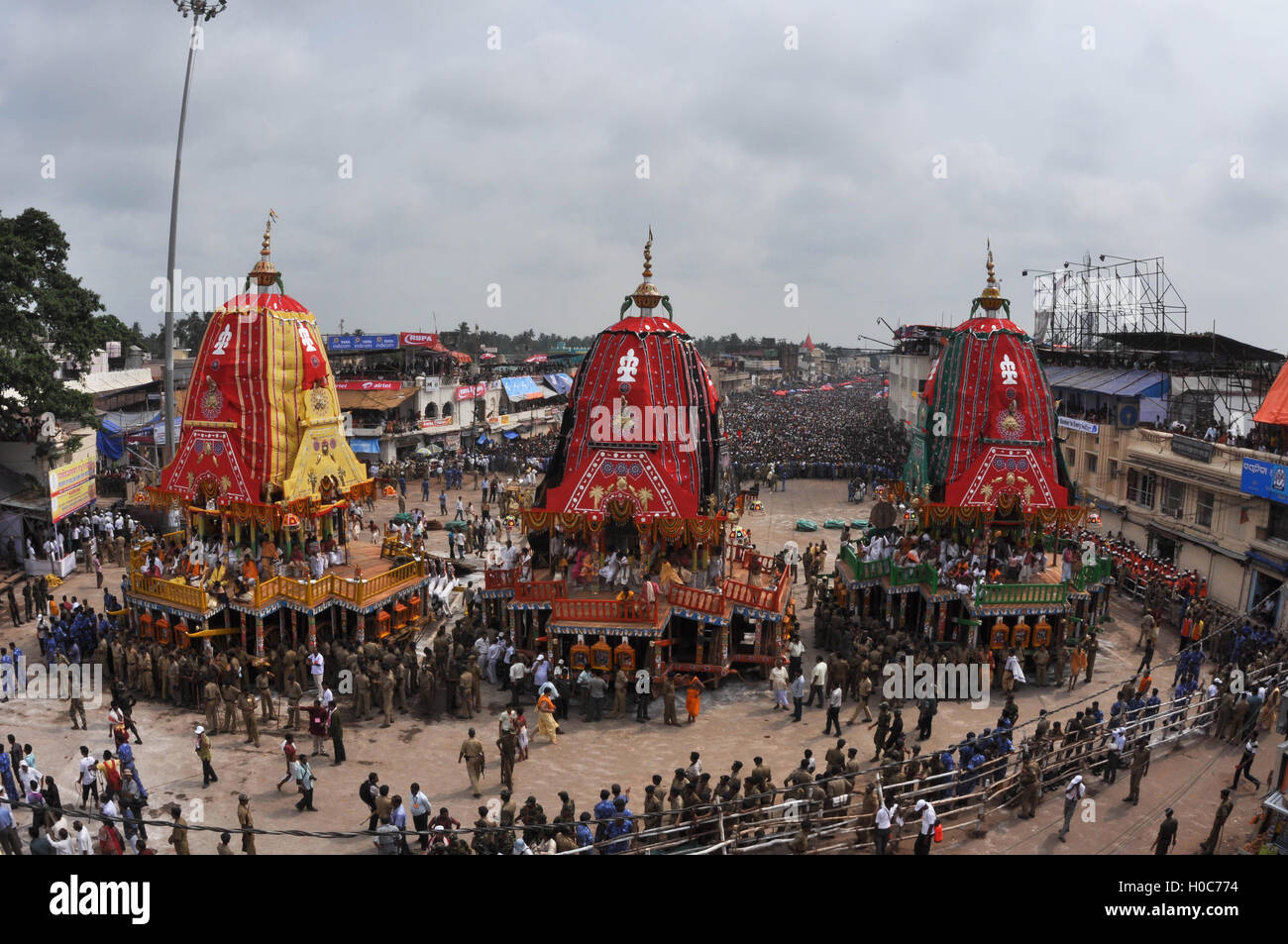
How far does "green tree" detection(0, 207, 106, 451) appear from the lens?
25953 mm

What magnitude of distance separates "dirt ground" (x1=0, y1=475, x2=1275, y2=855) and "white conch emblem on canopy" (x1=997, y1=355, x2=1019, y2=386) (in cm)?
720

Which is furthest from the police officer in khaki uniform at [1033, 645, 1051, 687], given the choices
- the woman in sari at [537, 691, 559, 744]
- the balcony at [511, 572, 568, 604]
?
the woman in sari at [537, 691, 559, 744]

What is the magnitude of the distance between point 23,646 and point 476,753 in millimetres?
13881

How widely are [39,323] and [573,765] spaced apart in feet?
72.2

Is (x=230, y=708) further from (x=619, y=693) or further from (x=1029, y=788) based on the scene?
(x=1029, y=788)

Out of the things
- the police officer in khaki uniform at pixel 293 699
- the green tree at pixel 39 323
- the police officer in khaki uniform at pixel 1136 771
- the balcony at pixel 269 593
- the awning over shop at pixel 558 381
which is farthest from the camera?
the awning over shop at pixel 558 381

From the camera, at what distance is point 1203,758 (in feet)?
52.4

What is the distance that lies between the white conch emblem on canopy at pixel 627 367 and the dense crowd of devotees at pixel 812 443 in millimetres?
14456

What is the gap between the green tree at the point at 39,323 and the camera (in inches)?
1022

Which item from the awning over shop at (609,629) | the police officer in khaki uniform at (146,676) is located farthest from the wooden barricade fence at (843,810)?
the police officer in khaki uniform at (146,676)

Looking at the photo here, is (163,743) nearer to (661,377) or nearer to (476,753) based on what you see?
(476,753)

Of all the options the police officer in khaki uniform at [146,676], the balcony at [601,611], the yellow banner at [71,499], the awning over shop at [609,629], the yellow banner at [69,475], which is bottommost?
the police officer in khaki uniform at [146,676]

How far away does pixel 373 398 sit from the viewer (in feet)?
157

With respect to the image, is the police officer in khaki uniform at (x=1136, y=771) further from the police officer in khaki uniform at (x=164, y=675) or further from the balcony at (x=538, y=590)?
the police officer in khaki uniform at (x=164, y=675)
